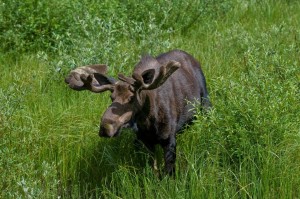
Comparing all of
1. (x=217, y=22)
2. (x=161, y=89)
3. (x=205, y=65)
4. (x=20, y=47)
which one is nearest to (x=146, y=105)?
(x=161, y=89)

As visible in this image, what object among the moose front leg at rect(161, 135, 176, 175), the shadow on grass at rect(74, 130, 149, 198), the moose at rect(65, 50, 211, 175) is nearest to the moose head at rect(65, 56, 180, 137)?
the moose at rect(65, 50, 211, 175)

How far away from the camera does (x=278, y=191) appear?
19.8 ft

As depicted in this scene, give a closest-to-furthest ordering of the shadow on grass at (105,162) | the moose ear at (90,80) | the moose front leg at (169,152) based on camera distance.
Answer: the moose ear at (90,80)
the moose front leg at (169,152)
the shadow on grass at (105,162)

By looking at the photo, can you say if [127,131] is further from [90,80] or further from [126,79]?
[126,79]

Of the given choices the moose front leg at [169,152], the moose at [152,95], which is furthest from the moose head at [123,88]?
the moose front leg at [169,152]

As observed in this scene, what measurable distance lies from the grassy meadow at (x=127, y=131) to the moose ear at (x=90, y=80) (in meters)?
0.71

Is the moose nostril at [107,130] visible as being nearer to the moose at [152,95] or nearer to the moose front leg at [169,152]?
the moose at [152,95]

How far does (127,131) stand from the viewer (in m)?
6.94

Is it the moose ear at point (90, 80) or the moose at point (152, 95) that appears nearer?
the moose at point (152, 95)

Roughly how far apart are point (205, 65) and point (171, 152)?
6.57ft

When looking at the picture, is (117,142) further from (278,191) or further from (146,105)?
(278,191)

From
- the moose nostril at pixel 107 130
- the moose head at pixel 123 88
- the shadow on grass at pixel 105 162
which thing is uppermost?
the moose head at pixel 123 88

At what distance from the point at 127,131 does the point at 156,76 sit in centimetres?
111

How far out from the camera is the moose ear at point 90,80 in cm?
605
